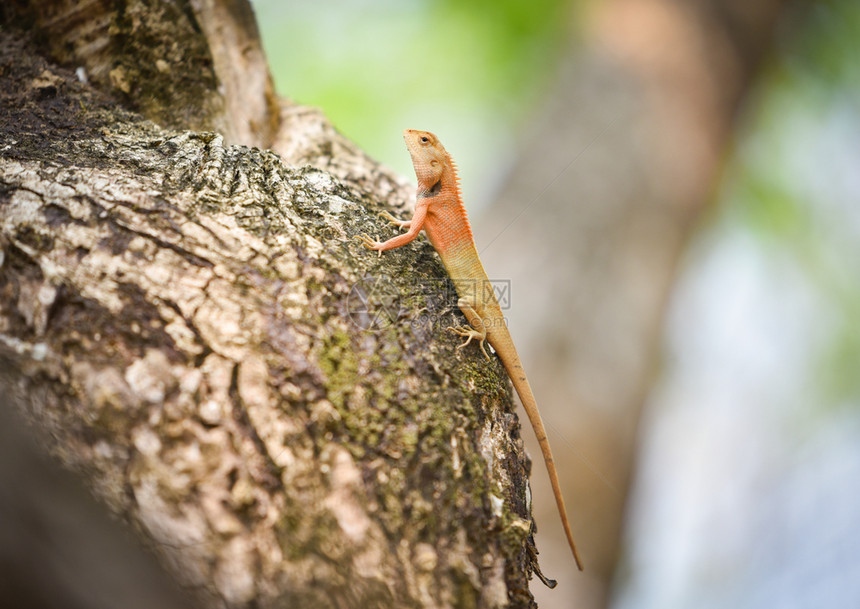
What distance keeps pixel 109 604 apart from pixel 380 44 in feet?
28.1

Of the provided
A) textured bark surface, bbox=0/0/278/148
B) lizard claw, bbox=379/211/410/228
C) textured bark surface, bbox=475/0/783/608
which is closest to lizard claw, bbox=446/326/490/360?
lizard claw, bbox=379/211/410/228

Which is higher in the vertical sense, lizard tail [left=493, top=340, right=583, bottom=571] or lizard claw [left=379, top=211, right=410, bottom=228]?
lizard claw [left=379, top=211, right=410, bottom=228]

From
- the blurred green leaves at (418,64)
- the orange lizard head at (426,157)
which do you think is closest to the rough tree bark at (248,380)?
the orange lizard head at (426,157)

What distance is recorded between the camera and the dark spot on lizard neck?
11.3ft

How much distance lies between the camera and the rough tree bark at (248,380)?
4.96 feet

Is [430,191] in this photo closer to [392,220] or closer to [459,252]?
[459,252]

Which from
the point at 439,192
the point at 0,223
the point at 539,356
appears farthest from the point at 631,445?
the point at 0,223

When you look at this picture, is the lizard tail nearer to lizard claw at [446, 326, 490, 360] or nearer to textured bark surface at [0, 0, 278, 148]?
lizard claw at [446, 326, 490, 360]

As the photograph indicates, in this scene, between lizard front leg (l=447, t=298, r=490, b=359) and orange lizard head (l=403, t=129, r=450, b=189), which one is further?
orange lizard head (l=403, t=129, r=450, b=189)

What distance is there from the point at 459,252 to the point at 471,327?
76cm

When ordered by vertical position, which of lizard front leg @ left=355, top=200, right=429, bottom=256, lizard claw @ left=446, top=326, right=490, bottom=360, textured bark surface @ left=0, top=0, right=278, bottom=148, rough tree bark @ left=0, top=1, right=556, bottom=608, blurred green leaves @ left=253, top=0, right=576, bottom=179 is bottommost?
rough tree bark @ left=0, top=1, right=556, bottom=608

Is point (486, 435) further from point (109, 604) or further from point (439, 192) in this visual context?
point (439, 192)

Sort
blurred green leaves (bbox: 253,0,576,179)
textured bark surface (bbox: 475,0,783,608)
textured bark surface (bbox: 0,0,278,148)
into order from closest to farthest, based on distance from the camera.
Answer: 1. textured bark surface (bbox: 0,0,278,148)
2. textured bark surface (bbox: 475,0,783,608)
3. blurred green leaves (bbox: 253,0,576,179)

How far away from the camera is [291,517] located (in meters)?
1.54
